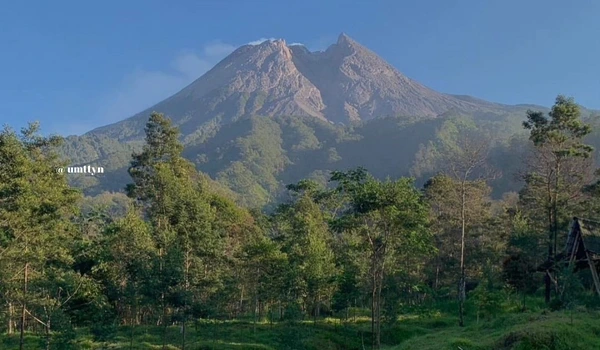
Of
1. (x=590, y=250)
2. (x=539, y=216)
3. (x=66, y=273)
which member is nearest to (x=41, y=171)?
(x=66, y=273)

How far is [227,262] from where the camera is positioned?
33125 mm

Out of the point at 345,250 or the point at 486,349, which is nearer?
the point at 486,349

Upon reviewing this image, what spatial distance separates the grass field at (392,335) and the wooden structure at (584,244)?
2427 mm

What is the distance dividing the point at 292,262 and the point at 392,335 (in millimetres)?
7208

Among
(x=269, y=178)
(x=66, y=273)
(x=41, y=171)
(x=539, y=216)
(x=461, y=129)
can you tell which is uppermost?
(x=461, y=129)

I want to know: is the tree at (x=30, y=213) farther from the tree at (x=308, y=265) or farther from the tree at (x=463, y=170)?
the tree at (x=463, y=170)

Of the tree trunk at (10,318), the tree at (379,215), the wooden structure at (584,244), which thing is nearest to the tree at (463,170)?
the tree at (379,215)

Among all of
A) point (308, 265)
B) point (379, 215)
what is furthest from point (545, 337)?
point (308, 265)

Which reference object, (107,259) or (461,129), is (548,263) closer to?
(107,259)

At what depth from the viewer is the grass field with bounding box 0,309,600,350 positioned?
13.9m

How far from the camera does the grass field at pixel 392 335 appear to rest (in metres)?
13.9

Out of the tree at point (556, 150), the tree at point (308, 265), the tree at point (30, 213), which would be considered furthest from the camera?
the tree at point (308, 265)

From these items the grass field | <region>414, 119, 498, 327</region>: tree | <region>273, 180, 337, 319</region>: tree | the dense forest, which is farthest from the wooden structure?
<region>273, 180, 337, 319</region>: tree

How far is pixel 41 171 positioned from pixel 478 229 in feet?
99.9
